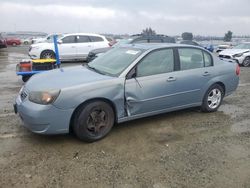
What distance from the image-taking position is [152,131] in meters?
5.15

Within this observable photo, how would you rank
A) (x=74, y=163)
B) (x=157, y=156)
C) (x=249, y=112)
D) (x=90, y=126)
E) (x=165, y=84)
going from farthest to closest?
(x=249, y=112) → (x=165, y=84) → (x=90, y=126) → (x=157, y=156) → (x=74, y=163)

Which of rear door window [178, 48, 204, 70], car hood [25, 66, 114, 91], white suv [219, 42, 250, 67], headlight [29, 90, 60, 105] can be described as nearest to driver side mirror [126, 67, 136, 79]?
car hood [25, 66, 114, 91]

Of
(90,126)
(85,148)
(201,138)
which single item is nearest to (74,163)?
(85,148)

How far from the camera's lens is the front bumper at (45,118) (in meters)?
4.19

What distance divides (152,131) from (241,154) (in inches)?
59.2

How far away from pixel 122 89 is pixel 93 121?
71cm

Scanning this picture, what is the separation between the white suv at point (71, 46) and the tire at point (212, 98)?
10413 mm

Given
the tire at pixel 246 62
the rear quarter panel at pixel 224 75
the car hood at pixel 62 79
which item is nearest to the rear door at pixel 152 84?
the car hood at pixel 62 79

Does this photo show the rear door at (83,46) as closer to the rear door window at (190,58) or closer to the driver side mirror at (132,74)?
the rear door window at (190,58)

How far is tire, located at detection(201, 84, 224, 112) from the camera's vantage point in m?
6.16

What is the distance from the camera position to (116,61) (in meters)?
5.41

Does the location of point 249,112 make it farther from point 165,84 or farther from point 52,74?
point 52,74

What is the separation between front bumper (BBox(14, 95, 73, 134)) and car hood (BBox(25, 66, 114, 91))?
31 centimetres

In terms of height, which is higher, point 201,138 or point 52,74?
point 52,74
